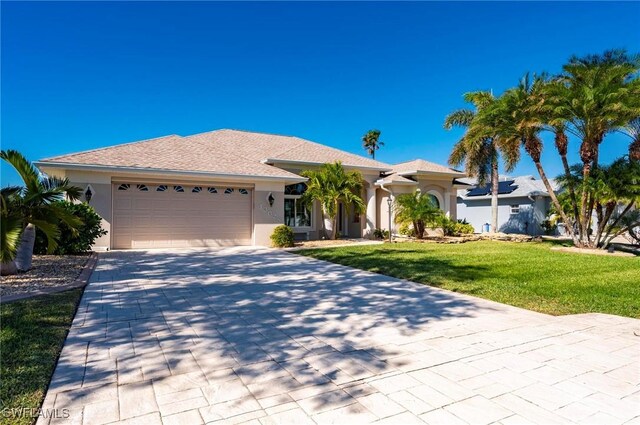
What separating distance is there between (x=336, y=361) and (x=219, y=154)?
15797 mm

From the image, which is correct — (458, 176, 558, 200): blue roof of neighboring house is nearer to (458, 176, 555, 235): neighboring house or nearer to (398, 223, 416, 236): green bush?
(458, 176, 555, 235): neighboring house

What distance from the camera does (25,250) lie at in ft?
28.7

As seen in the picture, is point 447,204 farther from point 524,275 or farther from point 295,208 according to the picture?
point 524,275

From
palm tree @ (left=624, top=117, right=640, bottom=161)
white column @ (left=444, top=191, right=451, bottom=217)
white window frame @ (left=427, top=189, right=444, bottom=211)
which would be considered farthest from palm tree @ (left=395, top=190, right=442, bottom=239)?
palm tree @ (left=624, top=117, right=640, bottom=161)

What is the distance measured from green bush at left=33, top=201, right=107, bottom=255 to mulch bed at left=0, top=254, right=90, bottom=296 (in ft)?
1.89

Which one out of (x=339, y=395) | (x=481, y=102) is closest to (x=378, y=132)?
(x=481, y=102)

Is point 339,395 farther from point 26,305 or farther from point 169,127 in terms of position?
point 169,127

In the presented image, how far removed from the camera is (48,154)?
13.5 meters

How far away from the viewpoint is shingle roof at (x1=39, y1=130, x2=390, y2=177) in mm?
14391

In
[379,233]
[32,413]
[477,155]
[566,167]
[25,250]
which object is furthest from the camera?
[477,155]

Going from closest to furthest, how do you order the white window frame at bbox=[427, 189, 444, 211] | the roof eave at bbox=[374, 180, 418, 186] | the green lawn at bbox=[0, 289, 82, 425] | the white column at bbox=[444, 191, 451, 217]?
the green lawn at bbox=[0, 289, 82, 425] → the roof eave at bbox=[374, 180, 418, 186] → the white window frame at bbox=[427, 189, 444, 211] → the white column at bbox=[444, 191, 451, 217]

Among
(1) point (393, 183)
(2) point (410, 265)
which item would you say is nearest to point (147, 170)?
(2) point (410, 265)

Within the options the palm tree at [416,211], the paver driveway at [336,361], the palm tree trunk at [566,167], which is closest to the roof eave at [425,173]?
the palm tree at [416,211]

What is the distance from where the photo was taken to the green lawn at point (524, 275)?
6.82 metres
